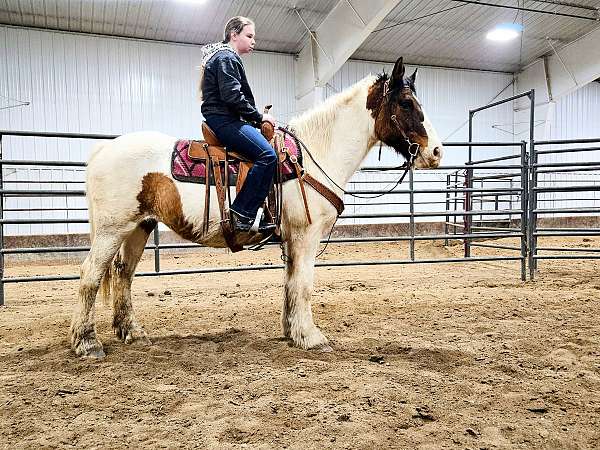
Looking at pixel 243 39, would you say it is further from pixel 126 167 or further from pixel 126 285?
pixel 126 285

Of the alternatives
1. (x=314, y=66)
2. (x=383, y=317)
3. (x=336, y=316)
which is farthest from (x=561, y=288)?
(x=314, y=66)

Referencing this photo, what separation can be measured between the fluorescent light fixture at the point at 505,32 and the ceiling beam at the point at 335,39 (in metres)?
4.38

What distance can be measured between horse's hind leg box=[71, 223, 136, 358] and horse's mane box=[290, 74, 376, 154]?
140 centimetres

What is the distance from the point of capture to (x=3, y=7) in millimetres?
9531

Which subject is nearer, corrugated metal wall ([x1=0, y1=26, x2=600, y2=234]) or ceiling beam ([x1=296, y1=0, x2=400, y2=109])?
ceiling beam ([x1=296, y1=0, x2=400, y2=109])

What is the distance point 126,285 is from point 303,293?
1.29 metres

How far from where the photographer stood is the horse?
2.88 m

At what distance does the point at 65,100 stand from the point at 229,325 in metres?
9.64

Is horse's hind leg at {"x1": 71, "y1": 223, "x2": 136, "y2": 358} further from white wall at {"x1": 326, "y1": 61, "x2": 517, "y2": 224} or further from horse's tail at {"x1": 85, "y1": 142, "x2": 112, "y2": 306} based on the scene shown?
Result: white wall at {"x1": 326, "y1": 61, "x2": 517, "y2": 224}

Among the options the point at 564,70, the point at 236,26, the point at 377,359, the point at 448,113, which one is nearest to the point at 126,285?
the point at 377,359

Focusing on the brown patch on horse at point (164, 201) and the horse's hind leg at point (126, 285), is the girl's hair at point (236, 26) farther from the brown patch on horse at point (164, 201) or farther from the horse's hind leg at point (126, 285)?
the horse's hind leg at point (126, 285)

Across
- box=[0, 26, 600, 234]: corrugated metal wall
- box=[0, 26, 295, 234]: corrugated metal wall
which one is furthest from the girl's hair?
box=[0, 26, 295, 234]: corrugated metal wall

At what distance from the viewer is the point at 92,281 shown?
287 centimetres

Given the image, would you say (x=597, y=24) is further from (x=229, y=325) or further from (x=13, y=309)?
(x=13, y=309)
